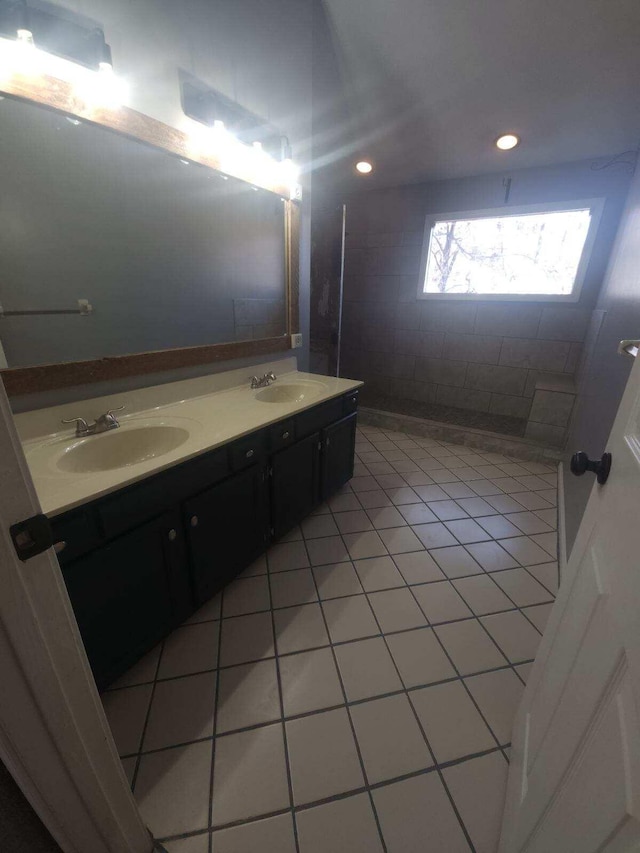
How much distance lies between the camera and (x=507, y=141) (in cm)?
259

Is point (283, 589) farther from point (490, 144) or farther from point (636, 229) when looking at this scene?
point (490, 144)

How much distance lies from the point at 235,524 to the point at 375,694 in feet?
2.75

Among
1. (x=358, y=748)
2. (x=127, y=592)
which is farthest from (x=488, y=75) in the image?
(x=358, y=748)

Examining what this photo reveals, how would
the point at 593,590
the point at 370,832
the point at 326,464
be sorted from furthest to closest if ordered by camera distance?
the point at 326,464 → the point at 370,832 → the point at 593,590

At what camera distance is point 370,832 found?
910 millimetres

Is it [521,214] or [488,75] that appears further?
[521,214]

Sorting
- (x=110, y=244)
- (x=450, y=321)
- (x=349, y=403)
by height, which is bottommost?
(x=349, y=403)

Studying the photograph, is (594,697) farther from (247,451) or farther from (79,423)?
(79,423)

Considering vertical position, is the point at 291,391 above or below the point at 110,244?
below

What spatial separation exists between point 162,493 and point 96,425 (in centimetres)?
45

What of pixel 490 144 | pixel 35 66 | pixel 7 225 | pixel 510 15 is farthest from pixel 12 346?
pixel 490 144

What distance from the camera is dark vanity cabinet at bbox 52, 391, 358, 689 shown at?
100 cm

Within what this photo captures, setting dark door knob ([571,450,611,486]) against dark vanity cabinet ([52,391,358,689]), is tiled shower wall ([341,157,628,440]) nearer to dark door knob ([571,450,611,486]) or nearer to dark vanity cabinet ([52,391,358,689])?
dark vanity cabinet ([52,391,358,689])

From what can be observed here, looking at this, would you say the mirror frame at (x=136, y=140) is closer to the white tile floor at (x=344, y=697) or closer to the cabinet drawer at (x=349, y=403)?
the cabinet drawer at (x=349, y=403)
